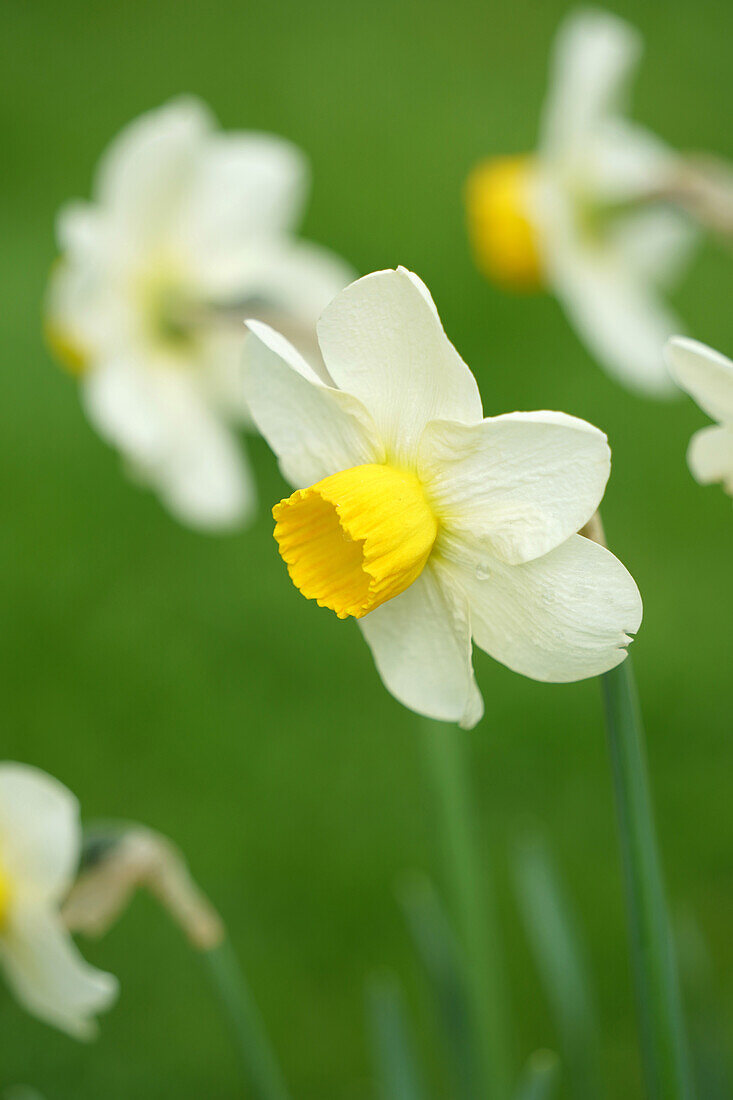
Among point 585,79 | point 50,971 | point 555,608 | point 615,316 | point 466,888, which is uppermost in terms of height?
point 585,79

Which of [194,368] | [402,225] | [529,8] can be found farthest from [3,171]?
[194,368]

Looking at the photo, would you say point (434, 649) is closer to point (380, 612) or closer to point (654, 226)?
point (380, 612)

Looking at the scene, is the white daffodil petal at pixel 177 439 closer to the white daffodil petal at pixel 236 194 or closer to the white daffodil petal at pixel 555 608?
the white daffodil petal at pixel 236 194

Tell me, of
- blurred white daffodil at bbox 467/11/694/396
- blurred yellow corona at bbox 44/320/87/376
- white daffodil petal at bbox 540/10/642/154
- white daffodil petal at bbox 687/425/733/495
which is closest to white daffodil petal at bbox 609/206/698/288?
blurred white daffodil at bbox 467/11/694/396

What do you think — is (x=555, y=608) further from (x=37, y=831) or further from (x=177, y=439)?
(x=177, y=439)

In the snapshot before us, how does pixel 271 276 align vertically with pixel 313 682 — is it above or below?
above

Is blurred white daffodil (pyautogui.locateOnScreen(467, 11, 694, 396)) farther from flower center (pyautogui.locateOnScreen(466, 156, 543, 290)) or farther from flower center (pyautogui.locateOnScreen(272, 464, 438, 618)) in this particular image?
flower center (pyautogui.locateOnScreen(272, 464, 438, 618))

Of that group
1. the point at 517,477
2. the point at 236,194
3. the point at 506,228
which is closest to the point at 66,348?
the point at 236,194
